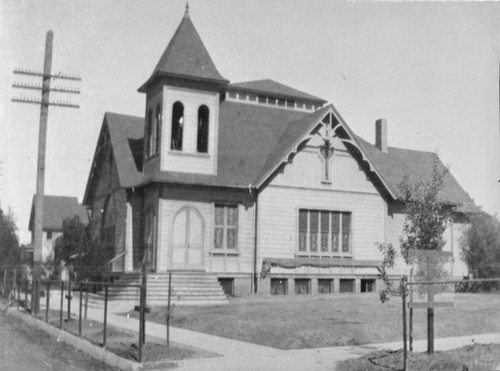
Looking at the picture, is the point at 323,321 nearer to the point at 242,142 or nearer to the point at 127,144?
the point at 242,142

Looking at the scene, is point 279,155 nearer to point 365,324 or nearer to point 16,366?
point 365,324

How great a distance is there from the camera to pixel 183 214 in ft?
94.2

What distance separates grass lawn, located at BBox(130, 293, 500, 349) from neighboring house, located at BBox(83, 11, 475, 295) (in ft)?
17.3

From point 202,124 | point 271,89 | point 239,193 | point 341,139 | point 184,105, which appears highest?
point 271,89

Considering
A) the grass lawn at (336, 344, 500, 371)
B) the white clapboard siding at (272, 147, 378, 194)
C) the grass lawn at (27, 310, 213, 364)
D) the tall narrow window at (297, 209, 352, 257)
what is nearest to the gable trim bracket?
the white clapboard siding at (272, 147, 378, 194)

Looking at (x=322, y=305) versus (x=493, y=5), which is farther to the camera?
(x=322, y=305)

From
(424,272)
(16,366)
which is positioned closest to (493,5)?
(424,272)

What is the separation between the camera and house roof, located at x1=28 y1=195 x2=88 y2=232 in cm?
7969

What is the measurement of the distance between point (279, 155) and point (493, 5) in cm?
1996

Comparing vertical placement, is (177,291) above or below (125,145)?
below

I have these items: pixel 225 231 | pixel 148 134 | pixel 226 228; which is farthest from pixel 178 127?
pixel 225 231

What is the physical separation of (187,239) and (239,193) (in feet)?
10.8

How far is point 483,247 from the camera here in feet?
114

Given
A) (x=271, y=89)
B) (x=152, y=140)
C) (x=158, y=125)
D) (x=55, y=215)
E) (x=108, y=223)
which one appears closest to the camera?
(x=158, y=125)
